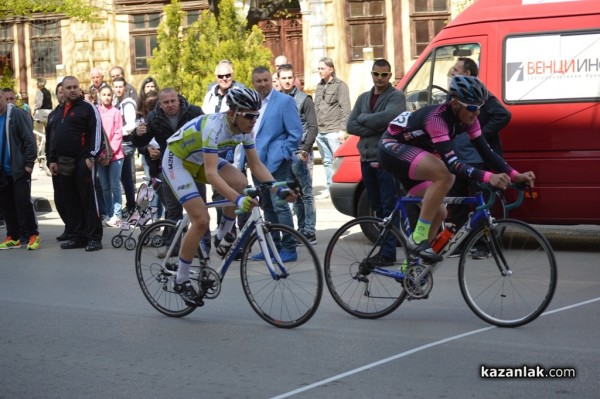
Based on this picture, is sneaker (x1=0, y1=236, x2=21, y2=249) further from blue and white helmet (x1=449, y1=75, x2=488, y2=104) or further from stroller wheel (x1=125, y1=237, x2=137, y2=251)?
Result: blue and white helmet (x1=449, y1=75, x2=488, y2=104)

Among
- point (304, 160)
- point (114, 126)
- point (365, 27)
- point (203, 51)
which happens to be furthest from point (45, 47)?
point (304, 160)

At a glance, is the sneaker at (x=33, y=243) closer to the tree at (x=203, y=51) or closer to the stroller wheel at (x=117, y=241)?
the stroller wheel at (x=117, y=241)

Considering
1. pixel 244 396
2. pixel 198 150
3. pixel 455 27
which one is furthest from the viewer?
pixel 455 27

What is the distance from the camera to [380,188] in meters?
11.5

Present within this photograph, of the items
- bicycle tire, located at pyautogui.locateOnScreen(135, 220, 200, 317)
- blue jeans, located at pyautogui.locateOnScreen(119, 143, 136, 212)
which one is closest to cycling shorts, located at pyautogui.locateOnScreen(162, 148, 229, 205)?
bicycle tire, located at pyautogui.locateOnScreen(135, 220, 200, 317)

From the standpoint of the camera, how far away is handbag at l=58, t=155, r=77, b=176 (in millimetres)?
13852

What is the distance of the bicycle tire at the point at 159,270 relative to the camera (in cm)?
930

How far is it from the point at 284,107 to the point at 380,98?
41.3 inches

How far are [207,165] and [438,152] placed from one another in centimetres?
161

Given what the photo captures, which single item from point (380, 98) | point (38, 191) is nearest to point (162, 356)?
point (380, 98)

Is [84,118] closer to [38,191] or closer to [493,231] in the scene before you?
[493,231]

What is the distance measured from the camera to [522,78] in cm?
1206

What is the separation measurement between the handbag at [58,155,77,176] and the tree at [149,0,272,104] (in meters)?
9.65

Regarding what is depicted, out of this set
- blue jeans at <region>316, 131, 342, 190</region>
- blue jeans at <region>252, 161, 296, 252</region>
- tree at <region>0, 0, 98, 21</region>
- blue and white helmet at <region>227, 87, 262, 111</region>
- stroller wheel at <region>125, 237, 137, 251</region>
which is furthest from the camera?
tree at <region>0, 0, 98, 21</region>
